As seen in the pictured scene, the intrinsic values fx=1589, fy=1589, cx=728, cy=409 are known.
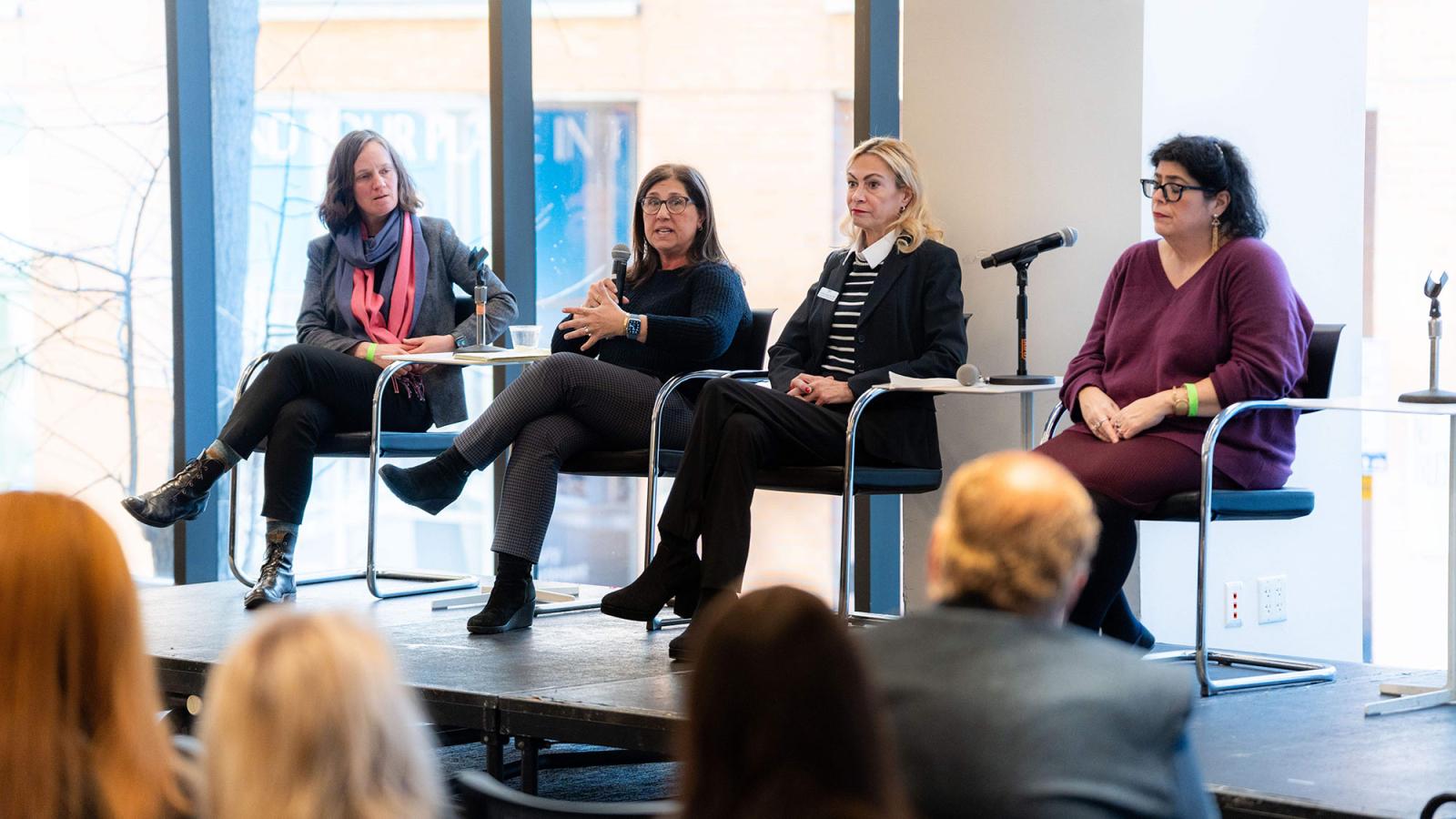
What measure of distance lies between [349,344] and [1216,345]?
225cm

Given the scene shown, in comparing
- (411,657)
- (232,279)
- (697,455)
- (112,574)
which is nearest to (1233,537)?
(697,455)

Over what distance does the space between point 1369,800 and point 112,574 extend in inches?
68.2

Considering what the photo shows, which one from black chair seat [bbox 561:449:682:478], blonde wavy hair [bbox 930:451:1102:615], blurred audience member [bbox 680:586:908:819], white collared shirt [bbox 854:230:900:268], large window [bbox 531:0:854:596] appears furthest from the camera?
large window [bbox 531:0:854:596]

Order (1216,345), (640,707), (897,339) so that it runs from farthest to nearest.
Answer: (897,339) < (1216,345) < (640,707)

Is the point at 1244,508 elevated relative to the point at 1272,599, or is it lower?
elevated

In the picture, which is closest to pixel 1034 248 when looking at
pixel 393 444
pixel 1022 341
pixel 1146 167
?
pixel 1022 341

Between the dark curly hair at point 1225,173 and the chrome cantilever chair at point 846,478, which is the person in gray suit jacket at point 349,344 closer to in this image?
the chrome cantilever chair at point 846,478

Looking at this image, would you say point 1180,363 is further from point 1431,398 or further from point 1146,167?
point 1146,167

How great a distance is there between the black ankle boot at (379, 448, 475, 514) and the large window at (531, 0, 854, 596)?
1407 mm

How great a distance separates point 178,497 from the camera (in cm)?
397

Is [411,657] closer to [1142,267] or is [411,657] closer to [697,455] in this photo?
[697,455]

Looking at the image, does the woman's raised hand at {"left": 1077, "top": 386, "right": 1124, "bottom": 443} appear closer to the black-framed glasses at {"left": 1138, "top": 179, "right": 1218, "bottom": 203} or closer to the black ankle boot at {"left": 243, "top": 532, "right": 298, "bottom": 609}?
the black-framed glasses at {"left": 1138, "top": 179, "right": 1218, "bottom": 203}

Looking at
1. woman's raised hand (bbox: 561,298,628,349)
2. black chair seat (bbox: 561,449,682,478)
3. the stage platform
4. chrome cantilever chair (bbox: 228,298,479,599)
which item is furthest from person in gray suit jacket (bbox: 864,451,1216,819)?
chrome cantilever chair (bbox: 228,298,479,599)

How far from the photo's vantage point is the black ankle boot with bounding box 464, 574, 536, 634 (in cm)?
375
